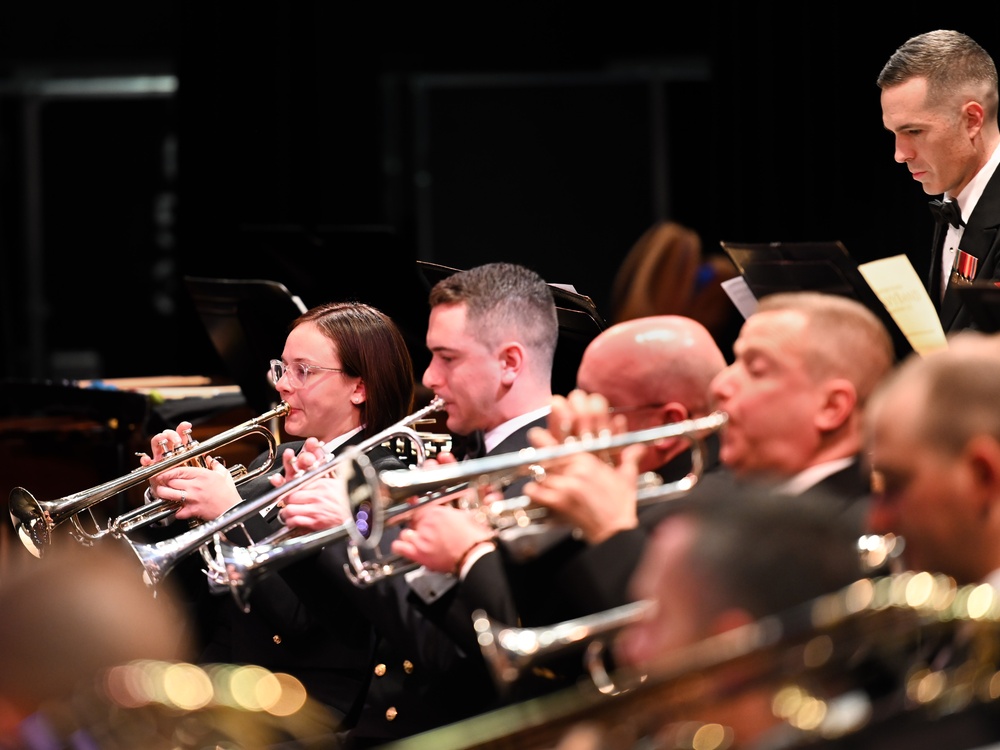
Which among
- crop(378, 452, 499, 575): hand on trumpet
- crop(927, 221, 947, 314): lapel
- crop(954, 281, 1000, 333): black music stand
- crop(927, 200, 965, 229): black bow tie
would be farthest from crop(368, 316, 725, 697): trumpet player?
crop(927, 221, 947, 314): lapel

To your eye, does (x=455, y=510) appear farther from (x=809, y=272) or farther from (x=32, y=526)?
(x=32, y=526)

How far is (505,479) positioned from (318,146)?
5664 mm

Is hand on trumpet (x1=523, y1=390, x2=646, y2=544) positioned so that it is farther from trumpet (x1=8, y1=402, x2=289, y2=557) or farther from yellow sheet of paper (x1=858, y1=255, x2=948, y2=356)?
trumpet (x1=8, y1=402, x2=289, y2=557)

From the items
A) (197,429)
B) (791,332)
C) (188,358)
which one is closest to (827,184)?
(197,429)

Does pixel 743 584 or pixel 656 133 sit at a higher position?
pixel 656 133

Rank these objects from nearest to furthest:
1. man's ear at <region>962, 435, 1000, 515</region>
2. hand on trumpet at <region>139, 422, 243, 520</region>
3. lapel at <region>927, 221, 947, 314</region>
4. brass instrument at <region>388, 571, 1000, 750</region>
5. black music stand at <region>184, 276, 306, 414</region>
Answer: brass instrument at <region>388, 571, 1000, 750</region> < man's ear at <region>962, 435, 1000, 515</region> < hand on trumpet at <region>139, 422, 243, 520</region> < lapel at <region>927, 221, 947, 314</region> < black music stand at <region>184, 276, 306, 414</region>

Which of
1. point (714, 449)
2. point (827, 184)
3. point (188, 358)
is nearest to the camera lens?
point (714, 449)

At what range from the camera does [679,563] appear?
1.66m

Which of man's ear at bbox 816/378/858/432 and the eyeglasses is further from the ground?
man's ear at bbox 816/378/858/432

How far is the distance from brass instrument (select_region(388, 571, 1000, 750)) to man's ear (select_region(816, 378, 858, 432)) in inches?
31.5

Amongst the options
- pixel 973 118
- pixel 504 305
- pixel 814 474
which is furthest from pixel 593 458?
pixel 973 118

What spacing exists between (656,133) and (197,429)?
3584 millimetres

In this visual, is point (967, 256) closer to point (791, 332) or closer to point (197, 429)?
point (791, 332)

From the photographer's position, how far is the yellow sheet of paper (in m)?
3.14
